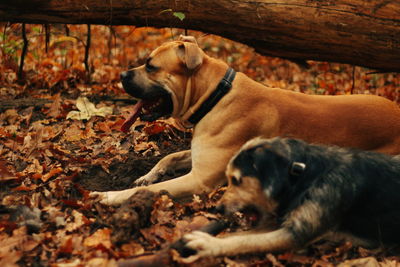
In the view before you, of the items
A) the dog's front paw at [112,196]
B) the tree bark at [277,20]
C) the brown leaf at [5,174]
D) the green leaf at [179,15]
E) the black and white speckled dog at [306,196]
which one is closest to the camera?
the black and white speckled dog at [306,196]

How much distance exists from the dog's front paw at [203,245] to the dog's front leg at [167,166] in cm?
176

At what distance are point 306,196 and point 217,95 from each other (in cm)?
173

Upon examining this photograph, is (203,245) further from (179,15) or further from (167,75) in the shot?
(179,15)

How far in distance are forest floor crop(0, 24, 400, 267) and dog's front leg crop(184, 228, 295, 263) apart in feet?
0.29

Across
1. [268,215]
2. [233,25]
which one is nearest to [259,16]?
[233,25]

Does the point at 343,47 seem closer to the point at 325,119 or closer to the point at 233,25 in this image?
the point at 233,25

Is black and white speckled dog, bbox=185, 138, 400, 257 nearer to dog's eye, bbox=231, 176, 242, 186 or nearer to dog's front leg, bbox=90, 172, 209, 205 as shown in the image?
dog's eye, bbox=231, 176, 242, 186

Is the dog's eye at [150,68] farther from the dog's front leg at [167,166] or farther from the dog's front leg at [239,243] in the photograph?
the dog's front leg at [239,243]

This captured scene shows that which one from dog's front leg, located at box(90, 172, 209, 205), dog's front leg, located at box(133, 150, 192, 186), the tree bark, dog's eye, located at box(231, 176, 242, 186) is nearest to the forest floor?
dog's front leg, located at box(90, 172, 209, 205)

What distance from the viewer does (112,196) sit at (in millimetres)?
5305

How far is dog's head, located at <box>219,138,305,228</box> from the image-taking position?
14.4 feet


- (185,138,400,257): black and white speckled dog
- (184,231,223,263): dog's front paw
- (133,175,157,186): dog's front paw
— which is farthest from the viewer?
(133,175,157,186): dog's front paw

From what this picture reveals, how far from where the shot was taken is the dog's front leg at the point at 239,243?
4.26m

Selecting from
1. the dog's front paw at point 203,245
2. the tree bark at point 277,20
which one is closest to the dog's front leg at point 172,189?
the dog's front paw at point 203,245
